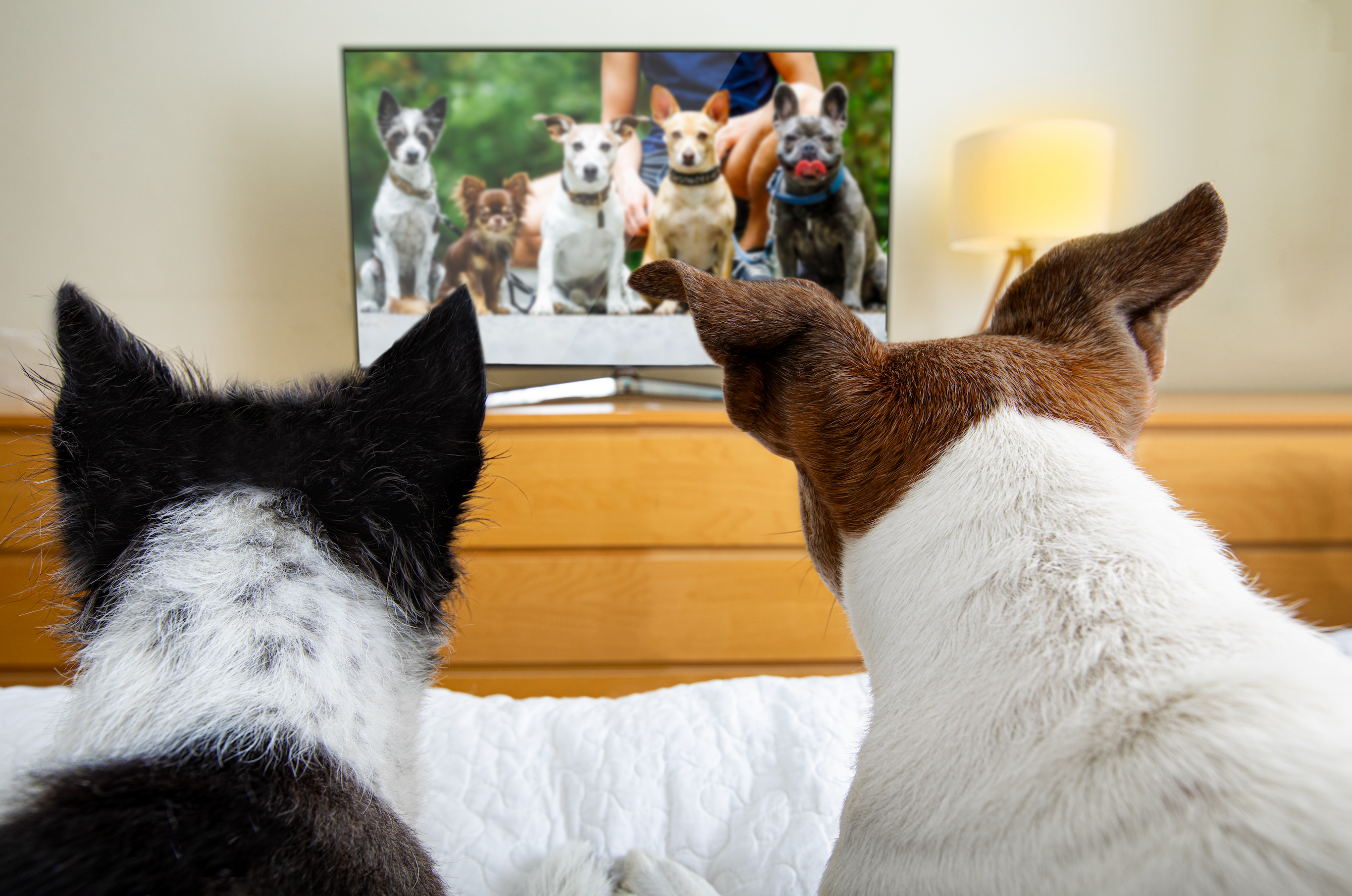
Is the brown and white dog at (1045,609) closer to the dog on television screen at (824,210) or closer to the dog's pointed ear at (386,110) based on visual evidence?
the dog on television screen at (824,210)

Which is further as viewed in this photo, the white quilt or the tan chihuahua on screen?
the tan chihuahua on screen

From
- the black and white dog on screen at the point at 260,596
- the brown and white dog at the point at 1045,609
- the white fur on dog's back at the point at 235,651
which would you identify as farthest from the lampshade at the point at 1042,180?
the white fur on dog's back at the point at 235,651

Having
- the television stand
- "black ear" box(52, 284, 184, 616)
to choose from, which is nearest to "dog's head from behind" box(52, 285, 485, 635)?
"black ear" box(52, 284, 184, 616)

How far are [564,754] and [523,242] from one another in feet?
4.96

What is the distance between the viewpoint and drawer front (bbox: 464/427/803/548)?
168 cm

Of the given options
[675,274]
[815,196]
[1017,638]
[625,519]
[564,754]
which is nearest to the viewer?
[1017,638]

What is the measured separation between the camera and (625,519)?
5.57 ft

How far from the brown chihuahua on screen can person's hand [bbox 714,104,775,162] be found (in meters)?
0.53

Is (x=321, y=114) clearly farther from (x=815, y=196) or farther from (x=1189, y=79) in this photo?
(x=1189, y=79)

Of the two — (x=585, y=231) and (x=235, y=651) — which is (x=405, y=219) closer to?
(x=585, y=231)

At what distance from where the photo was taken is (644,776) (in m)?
0.84

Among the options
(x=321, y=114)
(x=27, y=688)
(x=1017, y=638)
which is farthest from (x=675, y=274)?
(x=321, y=114)

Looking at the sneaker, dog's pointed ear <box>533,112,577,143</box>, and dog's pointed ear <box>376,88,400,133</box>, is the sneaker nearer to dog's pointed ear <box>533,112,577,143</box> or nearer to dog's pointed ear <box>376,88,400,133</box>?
dog's pointed ear <box>533,112,577,143</box>

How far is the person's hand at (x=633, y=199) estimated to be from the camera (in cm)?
202
